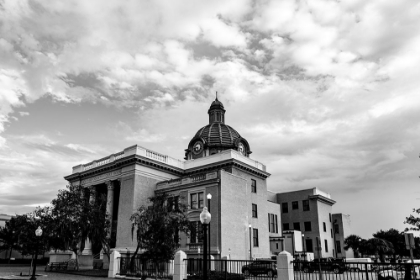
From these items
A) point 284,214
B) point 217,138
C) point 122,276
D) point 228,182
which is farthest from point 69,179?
point 284,214

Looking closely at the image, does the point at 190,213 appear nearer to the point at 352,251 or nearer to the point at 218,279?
the point at 218,279

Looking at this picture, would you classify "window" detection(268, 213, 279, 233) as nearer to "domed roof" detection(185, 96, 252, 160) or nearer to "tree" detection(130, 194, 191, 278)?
"domed roof" detection(185, 96, 252, 160)

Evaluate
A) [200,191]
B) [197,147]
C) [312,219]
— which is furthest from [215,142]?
[312,219]

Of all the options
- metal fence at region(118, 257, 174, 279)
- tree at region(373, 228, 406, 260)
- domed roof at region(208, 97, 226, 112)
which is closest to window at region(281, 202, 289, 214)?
domed roof at region(208, 97, 226, 112)

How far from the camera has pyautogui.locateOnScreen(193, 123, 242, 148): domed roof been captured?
59406 millimetres

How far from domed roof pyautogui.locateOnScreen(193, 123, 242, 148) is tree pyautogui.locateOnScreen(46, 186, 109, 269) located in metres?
24.9

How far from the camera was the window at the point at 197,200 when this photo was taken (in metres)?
40.2

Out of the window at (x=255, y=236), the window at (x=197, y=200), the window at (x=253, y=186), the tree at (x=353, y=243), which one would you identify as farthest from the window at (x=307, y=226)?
the window at (x=197, y=200)

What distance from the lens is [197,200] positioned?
4053 centimetres

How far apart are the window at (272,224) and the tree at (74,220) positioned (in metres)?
24.0

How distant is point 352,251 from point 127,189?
49.4 metres

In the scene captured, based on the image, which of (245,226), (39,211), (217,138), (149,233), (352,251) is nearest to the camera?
(149,233)

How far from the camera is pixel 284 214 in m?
67.4

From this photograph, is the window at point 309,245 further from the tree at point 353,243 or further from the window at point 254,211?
the window at point 254,211
